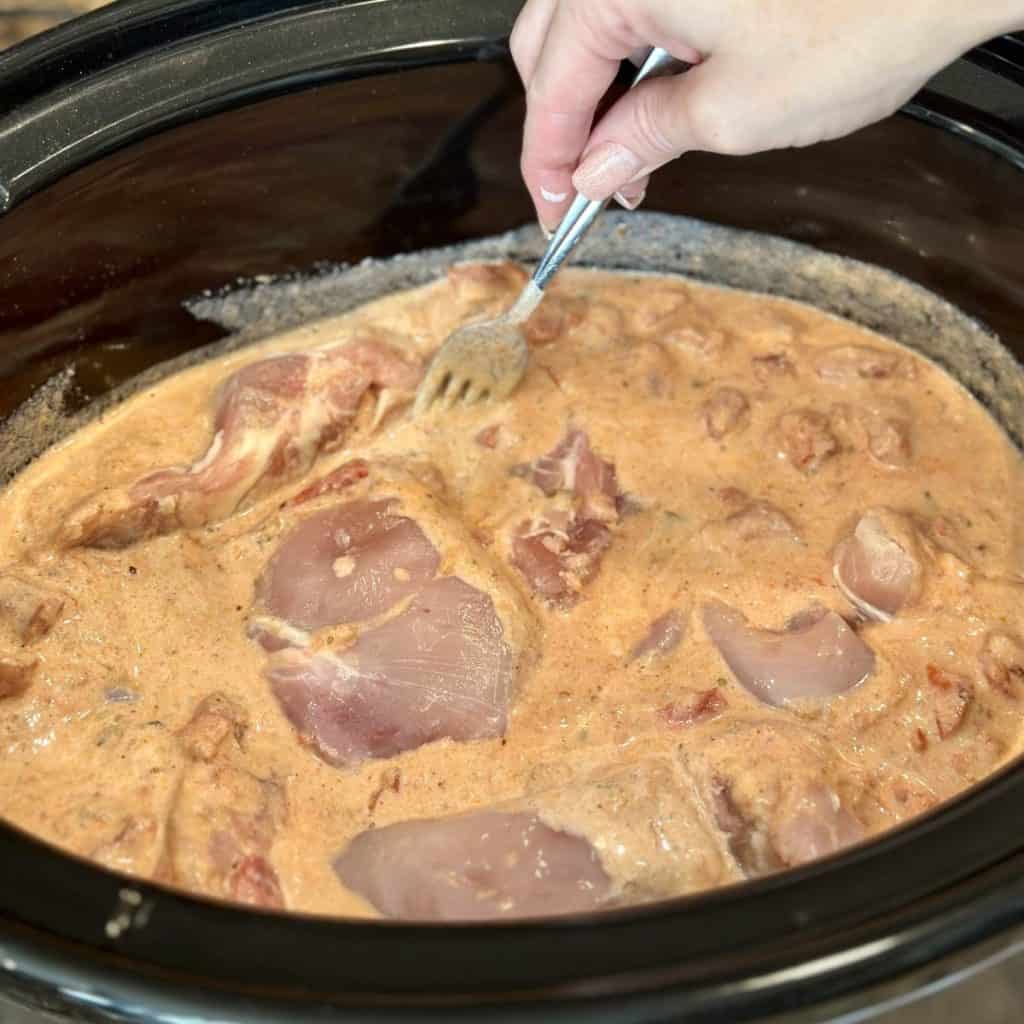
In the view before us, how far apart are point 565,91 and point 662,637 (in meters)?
0.67

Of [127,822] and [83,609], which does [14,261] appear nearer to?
[83,609]

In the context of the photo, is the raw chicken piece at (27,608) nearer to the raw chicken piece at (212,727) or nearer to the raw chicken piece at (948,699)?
the raw chicken piece at (212,727)

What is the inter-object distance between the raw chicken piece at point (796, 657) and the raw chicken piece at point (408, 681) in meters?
0.28

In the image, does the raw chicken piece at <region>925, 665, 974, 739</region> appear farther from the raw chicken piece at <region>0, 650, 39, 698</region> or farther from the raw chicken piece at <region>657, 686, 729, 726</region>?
the raw chicken piece at <region>0, 650, 39, 698</region>

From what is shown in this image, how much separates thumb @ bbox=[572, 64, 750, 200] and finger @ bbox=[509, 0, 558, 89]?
0.17m

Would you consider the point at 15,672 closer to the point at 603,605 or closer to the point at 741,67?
the point at 603,605

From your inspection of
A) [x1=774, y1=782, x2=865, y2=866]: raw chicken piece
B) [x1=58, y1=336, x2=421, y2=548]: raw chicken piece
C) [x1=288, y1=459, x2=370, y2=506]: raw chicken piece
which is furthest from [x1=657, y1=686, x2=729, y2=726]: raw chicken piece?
[x1=58, y1=336, x2=421, y2=548]: raw chicken piece

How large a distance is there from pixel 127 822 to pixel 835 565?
929mm

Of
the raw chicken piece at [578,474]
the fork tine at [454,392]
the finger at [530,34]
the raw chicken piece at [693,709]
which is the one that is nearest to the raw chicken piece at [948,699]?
the raw chicken piece at [693,709]

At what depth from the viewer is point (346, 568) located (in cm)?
158

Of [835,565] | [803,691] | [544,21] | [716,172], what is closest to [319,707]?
[803,691]

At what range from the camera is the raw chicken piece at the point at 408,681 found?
146 cm

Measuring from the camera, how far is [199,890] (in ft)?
4.17

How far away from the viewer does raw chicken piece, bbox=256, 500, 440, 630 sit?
1.56 meters
